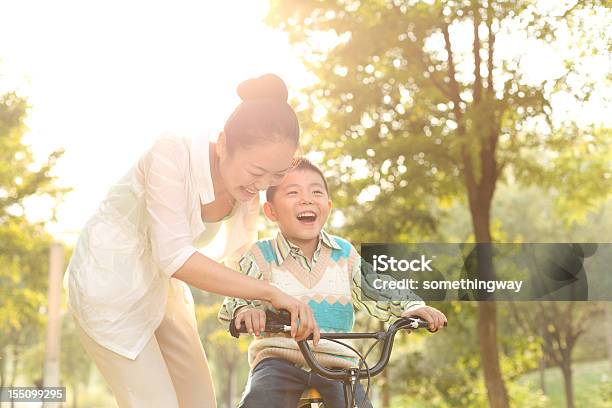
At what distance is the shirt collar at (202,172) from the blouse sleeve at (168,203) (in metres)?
0.03

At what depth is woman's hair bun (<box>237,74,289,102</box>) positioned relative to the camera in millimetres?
2658

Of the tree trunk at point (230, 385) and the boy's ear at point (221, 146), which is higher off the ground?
the tree trunk at point (230, 385)

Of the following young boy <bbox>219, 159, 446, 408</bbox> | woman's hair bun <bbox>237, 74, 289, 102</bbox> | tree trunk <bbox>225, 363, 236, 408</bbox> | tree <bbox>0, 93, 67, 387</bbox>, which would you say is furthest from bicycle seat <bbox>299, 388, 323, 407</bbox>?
tree trunk <bbox>225, 363, 236, 408</bbox>

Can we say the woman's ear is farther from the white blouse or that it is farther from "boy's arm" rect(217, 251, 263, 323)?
"boy's arm" rect(217, 251, 263, 323)

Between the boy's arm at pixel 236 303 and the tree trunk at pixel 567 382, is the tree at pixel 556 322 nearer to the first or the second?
the tree trunk at pixel 567 382

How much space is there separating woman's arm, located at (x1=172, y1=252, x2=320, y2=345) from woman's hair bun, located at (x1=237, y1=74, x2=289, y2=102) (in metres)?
0.59

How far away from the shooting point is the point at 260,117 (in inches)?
98.6

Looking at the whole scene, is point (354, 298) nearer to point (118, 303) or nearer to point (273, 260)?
point (273, 260)

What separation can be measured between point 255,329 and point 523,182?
8699 mm

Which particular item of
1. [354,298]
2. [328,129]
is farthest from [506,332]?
[354,298]

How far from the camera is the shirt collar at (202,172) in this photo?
256cm

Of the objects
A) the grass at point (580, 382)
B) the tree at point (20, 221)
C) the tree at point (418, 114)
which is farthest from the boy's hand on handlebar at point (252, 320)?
the grass at point (580, 382)

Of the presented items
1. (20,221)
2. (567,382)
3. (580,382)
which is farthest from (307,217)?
(580,382)

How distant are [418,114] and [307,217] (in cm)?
741
